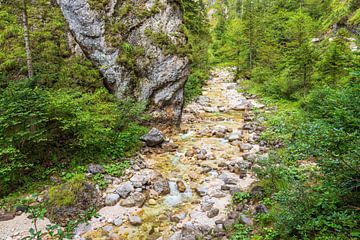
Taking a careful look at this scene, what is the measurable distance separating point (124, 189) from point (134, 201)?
0.66 meters

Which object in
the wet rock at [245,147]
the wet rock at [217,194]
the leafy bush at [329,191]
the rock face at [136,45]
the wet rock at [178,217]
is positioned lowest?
the wet rock at [178,217]

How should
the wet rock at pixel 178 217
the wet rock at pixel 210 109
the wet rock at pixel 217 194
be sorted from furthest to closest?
the wet rock at pixel 210 109, the wet rock at pixel 217 194, the wet rock at pixel 178 217

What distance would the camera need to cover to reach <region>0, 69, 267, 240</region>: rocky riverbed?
21.0ft

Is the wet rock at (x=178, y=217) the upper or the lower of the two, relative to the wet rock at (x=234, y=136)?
lower

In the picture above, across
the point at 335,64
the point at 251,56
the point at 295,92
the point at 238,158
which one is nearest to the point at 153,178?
the point at 238,158

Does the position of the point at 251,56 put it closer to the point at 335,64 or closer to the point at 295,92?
Answer: the point at 295,92

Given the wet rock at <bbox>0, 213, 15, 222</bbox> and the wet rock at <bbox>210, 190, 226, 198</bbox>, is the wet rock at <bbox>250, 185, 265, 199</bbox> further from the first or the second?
the wet rock at <bbox>0, 213, 15, 222</bbox>

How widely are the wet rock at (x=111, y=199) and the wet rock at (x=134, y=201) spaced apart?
0.20 m

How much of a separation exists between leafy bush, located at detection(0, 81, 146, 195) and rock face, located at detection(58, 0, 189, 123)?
2.36 meters

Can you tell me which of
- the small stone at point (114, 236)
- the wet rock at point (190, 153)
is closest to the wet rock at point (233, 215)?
the small stone at point (114, 236)

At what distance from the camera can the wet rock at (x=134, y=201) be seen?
745 cm

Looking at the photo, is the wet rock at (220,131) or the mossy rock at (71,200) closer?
the mossy rock at (71,200)

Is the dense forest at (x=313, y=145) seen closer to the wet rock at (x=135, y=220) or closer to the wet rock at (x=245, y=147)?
the wet rock at (x=245, y=147)

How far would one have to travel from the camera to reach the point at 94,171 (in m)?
8.68
